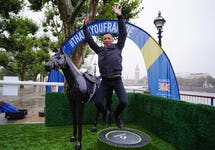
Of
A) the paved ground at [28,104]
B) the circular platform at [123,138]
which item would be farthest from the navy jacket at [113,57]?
the paved ground at [28,104]

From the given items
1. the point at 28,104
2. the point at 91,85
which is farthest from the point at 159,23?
the point at 28,104

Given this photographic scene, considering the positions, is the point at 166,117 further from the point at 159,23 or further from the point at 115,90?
the point at 159,23

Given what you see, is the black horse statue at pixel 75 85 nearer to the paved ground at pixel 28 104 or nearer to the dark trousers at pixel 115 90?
the dark trousers at pixel 115 90

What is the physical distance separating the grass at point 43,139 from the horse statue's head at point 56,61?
180cm

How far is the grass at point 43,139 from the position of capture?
3.88 m

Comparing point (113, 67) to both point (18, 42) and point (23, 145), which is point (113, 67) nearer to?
point (23, 145)

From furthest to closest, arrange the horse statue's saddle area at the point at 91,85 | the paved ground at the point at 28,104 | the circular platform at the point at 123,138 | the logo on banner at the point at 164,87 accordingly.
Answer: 1. the paved ground at the point at 28,104
2. the logo on banner at the point at 164,87
3. the horse statue's saddle area at the point at 91,85
4. the circular platform at the point at 123,138

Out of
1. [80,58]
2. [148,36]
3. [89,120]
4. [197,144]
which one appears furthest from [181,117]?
[80,58]

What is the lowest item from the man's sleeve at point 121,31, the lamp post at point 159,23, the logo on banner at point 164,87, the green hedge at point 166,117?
A: the green hedge at point 166,117

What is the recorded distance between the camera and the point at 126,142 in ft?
8.69

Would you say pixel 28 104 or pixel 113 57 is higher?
pixel 113 57

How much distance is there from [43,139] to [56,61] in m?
2.26

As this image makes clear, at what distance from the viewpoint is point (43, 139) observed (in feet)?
14.5

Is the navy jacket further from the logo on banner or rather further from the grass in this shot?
the logo on banner
